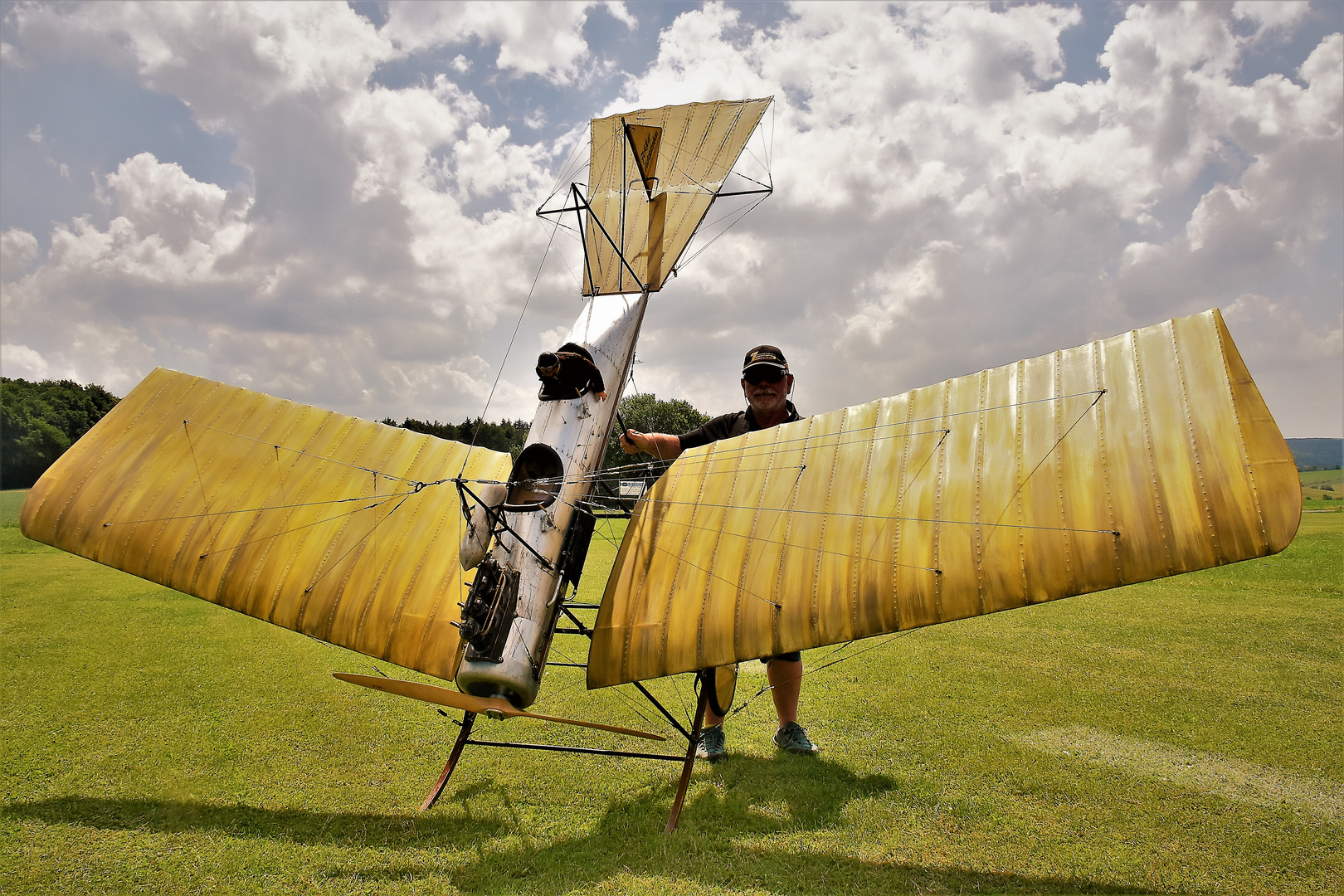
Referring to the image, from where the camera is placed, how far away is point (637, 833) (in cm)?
425

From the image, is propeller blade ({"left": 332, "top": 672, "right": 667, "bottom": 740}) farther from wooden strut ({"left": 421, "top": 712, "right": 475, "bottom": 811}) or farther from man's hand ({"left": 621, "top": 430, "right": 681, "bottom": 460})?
man's hand ({"left": 621, "top": 430, "right": 681, "bottom": 460})

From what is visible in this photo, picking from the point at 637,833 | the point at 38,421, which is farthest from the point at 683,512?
the point at 38,421

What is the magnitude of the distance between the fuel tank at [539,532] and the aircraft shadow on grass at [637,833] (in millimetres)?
1063

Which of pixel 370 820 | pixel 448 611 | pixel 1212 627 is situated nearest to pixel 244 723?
pixel 370 820

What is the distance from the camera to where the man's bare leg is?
219 inches

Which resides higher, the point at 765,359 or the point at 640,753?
the point at 765,359

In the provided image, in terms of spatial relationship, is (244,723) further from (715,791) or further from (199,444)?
(715,791)

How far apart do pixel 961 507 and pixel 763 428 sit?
2369 millimetres

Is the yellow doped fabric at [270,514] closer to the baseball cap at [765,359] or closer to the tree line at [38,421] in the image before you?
the baseball cap at [765,359]

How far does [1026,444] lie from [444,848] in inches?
174

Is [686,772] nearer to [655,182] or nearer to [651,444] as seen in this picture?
[651,444]

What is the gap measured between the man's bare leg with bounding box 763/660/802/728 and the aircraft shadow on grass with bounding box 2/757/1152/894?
517 mm

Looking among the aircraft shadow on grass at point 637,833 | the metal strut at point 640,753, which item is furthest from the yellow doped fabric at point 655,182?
the aircraft shadow on grass at point 637,833

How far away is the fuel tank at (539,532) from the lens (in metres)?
3.85
